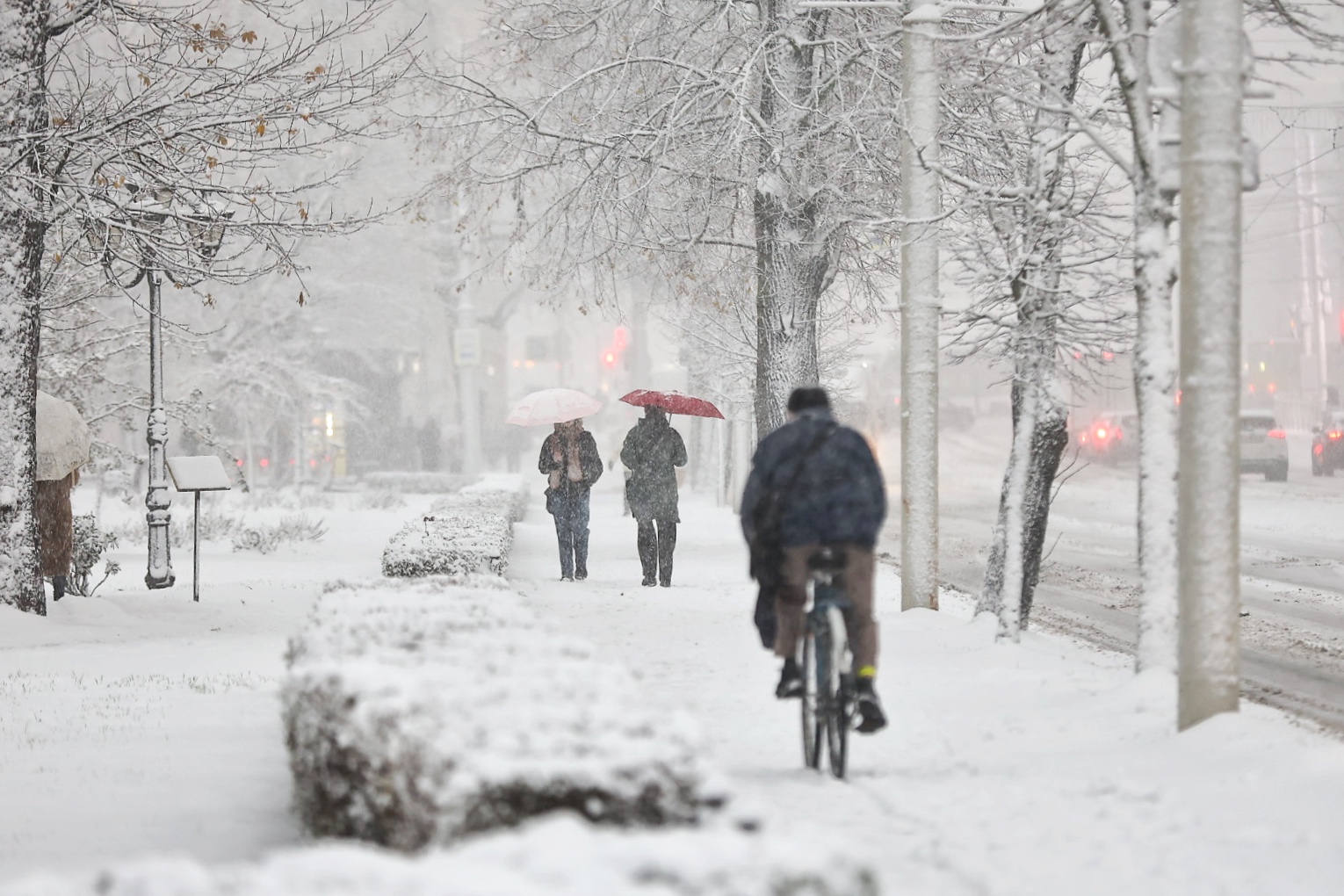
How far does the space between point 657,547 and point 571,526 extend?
0.98m

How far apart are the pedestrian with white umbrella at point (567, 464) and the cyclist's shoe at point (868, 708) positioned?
9039 millimetres

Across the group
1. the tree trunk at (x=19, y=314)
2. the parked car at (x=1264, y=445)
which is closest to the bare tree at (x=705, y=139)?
the tree trunk at (x=19, y=314)

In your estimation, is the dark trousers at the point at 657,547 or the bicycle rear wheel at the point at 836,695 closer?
the bicycle rear wheel at the point at 836,695

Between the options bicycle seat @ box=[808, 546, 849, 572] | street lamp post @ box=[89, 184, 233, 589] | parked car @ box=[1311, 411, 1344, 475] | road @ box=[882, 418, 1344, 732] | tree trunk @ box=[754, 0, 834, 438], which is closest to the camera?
bicycle seat @ box=[808, 546, 849, 572]

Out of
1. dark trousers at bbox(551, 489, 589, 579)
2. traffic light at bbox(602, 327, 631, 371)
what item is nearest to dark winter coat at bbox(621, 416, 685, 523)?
dark trousers at bbox(551, 489, 589, 579)

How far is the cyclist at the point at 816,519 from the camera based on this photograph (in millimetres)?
6141

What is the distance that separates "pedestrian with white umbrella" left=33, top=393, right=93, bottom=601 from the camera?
13.8m

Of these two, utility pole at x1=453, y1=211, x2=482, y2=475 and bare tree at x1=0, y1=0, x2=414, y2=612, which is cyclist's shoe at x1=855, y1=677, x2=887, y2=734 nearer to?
bare tree at x1=0, y1=0, x2=414, y2=612

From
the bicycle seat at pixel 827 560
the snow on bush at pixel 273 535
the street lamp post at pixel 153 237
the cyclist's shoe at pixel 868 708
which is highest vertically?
the street lamp post at pixel 153 237

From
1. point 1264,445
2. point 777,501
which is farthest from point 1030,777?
point 1264,445

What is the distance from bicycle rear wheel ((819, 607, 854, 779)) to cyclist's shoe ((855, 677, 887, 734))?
0.14 feet

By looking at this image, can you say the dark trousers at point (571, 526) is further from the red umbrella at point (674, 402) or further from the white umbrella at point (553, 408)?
the red umbrella at point (674, 402)

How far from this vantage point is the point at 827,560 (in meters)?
6.10

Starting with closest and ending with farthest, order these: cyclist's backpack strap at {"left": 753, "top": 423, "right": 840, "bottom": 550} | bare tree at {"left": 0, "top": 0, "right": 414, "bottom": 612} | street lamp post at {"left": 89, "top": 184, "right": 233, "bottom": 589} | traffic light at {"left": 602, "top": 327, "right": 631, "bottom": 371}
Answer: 1. cyclist's backpack strap at {"left": 753, "top": 423, "right": 840, "bottom": 550}
2. bare tree at {"left": 0, "top": 0, "right": 414, "bottom": 612}
3. street lamp post at {"left": 89, "top": 184, "right": 233, "bottom": 589}
4. traffic light at {"left": 602, "top": 327, "right": 631, "bottom": 371}
